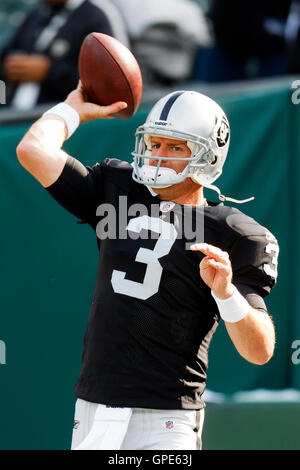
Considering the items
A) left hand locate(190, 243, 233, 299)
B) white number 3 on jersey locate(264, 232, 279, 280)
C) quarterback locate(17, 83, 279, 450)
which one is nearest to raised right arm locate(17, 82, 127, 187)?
quarterback locate(17, 83, 279, 450)

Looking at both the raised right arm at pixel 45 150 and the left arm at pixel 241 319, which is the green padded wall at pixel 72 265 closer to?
the raised right arm at pixel 45 150

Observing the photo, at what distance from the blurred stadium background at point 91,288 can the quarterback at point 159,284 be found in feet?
3.62

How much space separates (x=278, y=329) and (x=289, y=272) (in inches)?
11.1

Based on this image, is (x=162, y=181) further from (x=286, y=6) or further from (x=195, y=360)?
(x=286, y=6)

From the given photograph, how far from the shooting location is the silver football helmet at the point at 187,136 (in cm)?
321

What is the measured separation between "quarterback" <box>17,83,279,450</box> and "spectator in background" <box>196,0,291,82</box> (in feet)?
9.14

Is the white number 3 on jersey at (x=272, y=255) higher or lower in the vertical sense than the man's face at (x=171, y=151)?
lower

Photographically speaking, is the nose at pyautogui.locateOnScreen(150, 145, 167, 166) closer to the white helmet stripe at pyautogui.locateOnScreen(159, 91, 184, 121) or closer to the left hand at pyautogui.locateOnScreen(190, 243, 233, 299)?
the white helmet stripe at pyautogui.locateOnScreen(159, 91, 184, 121)

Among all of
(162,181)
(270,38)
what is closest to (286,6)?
(270,38)

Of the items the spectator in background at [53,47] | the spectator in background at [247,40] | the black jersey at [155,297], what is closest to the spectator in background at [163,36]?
the spectator in background at [247,40]

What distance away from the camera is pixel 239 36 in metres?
5.99

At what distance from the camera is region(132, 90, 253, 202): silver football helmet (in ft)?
10.5

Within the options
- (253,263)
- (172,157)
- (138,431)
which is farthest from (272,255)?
(138,431)

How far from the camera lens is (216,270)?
9.50ft
